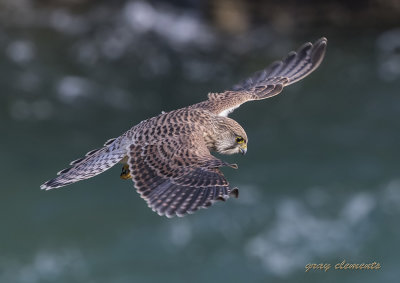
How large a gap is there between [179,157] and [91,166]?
1.01 metres

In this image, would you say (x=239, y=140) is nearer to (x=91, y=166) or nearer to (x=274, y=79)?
(x=91, y=166)

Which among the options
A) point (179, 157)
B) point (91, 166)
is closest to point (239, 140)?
point (179, 157)

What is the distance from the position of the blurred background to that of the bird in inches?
371

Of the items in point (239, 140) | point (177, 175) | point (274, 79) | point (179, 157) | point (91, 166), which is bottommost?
point (177, 175)

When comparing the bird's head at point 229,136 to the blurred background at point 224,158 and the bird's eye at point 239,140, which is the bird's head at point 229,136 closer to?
the bird's eye at point 239,140

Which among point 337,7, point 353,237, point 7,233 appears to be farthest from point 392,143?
point 7,233

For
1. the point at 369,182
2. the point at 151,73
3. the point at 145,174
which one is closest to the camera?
the point at 145,174

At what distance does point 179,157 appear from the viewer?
25.1 ft

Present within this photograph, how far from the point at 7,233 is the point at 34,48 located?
17.0 ft

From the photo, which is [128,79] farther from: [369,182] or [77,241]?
[369,182]

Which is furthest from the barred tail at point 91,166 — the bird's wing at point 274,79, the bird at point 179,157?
the bird's wing at point 274,79

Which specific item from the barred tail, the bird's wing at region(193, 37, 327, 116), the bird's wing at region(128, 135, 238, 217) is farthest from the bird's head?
the barred tail

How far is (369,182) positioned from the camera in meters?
19.4

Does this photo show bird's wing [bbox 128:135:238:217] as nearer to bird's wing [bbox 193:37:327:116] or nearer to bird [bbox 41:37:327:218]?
bird [bbox 41:37:327:218]
